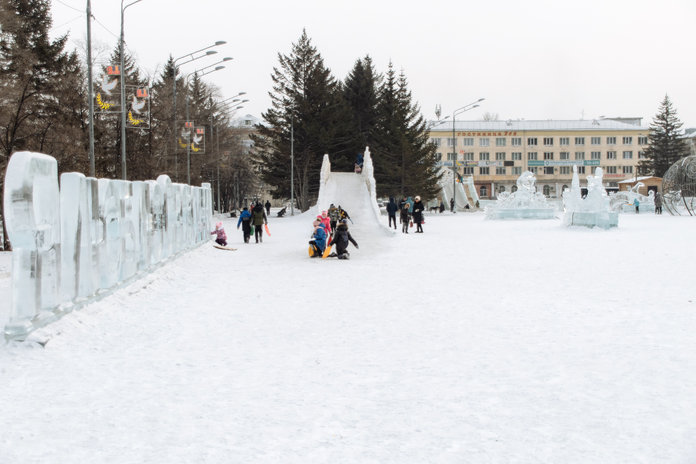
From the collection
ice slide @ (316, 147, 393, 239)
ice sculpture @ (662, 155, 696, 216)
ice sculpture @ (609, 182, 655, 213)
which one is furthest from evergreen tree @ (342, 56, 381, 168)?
ice sculpture @ (662, 155, 696, 216)

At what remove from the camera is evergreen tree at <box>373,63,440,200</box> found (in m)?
57.1

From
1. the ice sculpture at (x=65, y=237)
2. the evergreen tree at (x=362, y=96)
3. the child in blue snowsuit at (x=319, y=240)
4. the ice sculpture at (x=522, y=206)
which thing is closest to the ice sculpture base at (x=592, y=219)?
the ice sculpture at (x=522, y=206)

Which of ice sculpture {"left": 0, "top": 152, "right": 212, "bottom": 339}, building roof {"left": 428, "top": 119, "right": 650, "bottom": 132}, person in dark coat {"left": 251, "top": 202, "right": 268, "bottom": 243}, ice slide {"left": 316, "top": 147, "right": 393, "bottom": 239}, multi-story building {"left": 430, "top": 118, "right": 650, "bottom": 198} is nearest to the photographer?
ice sculpture {"left": 0, "top": 152, "right": 212, "bottom": 339}

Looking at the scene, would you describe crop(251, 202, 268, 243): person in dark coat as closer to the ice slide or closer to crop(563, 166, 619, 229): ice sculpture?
the ice slide

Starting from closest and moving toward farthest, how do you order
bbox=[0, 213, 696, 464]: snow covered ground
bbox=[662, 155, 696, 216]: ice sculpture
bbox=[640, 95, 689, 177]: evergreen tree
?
bbox=[0, 213, 696, 464]: snow covered ground, bbox=[662, 155, 696, 216]: ice sculpture, bbox=[640, 95, 689, 177]: evergreen tree

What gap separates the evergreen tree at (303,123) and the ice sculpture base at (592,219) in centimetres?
3017

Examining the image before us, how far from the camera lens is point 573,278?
1312 cm

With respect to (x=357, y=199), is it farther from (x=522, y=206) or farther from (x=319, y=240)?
(x=319, y=240)

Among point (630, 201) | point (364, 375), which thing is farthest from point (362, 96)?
point (364, 375)

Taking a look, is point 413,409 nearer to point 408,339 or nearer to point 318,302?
point 408,339

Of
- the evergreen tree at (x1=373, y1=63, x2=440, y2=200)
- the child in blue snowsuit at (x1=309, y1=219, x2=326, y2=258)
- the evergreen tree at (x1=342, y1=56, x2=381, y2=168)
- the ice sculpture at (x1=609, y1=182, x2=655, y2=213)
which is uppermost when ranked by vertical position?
the evergreen tree at (x1=342, y1=56, x2=381, y2=168)

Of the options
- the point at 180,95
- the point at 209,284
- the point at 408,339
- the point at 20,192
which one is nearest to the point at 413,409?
the point at 408,339

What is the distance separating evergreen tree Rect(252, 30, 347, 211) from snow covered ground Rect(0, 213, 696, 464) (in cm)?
4823

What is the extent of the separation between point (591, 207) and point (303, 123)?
112 feet
